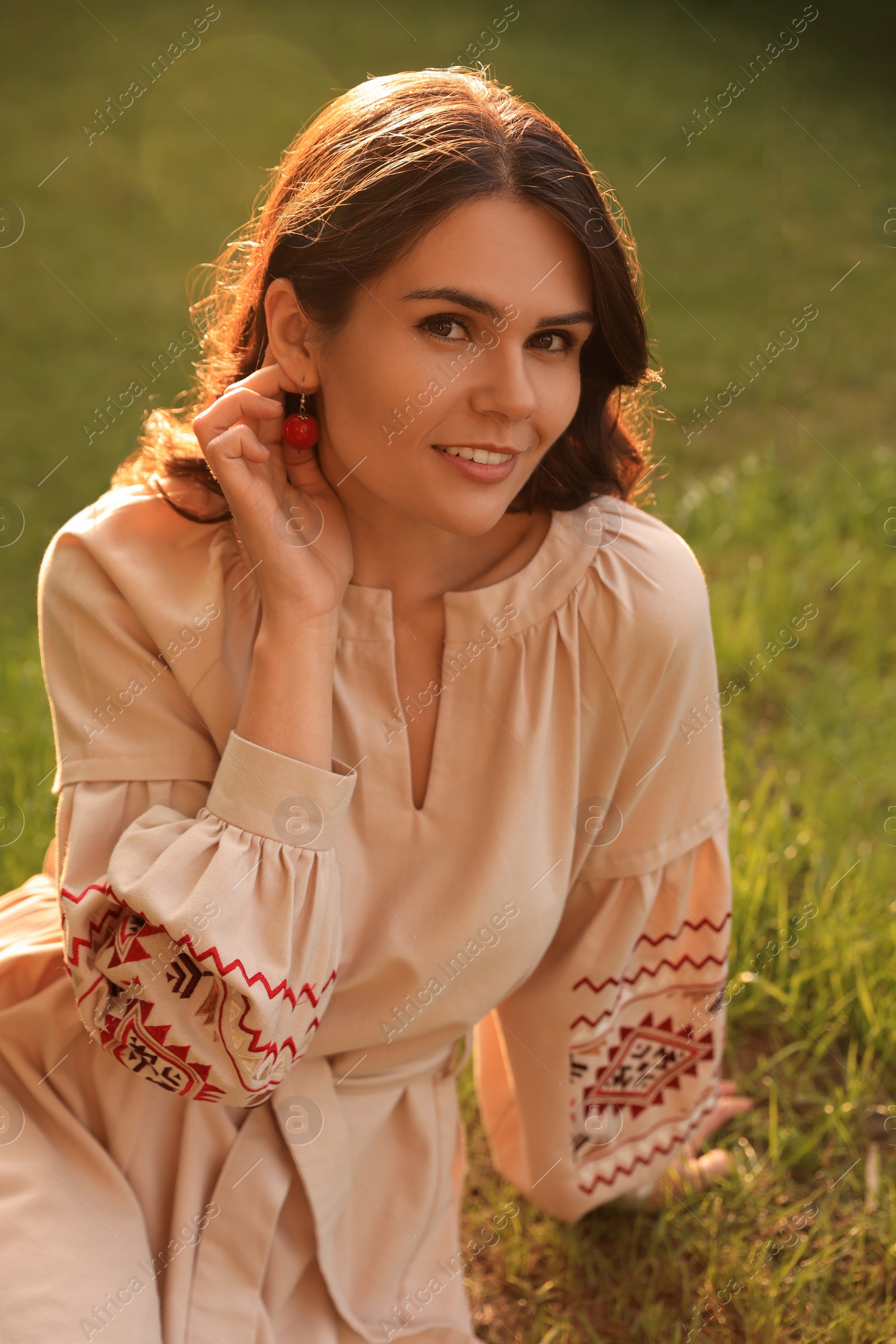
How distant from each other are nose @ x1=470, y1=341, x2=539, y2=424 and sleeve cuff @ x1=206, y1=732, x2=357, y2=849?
1.95ft

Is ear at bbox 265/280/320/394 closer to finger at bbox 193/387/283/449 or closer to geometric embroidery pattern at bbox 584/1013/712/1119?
finger at bbox 193/387/283/449

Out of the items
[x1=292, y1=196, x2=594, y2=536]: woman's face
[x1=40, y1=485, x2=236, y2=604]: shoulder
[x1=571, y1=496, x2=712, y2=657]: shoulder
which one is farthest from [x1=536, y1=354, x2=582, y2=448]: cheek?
[x1=40, y1=485, x2=236, y2=604]: shoulder

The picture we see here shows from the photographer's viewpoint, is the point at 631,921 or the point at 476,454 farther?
the point at 631,921

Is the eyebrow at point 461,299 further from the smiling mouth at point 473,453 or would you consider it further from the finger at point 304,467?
the finger at point 304,467

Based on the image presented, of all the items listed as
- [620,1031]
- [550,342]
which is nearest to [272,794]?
[550,342]

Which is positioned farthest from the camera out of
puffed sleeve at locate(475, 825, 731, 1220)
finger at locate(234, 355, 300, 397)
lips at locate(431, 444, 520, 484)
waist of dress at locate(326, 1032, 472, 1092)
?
puffed sleeve at locate(475, 825, 731, 1220)

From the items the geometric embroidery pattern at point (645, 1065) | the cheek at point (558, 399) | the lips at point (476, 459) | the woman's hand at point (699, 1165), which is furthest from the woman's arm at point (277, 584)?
the woman's hand at point (699, 1165)

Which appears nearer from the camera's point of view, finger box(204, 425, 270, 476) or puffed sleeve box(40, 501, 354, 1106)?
puffed sleeve box(40, 501, 354, 1106)

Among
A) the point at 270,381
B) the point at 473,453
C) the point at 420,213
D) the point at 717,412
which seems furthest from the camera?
the point at 717,412

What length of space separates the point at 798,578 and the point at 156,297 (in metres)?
4.41

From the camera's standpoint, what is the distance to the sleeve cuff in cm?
177

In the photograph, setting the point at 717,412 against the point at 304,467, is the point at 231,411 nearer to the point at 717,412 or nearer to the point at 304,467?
the point at 304,467

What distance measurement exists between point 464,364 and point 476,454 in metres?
0.14

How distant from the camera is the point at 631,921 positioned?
7.07 feet
